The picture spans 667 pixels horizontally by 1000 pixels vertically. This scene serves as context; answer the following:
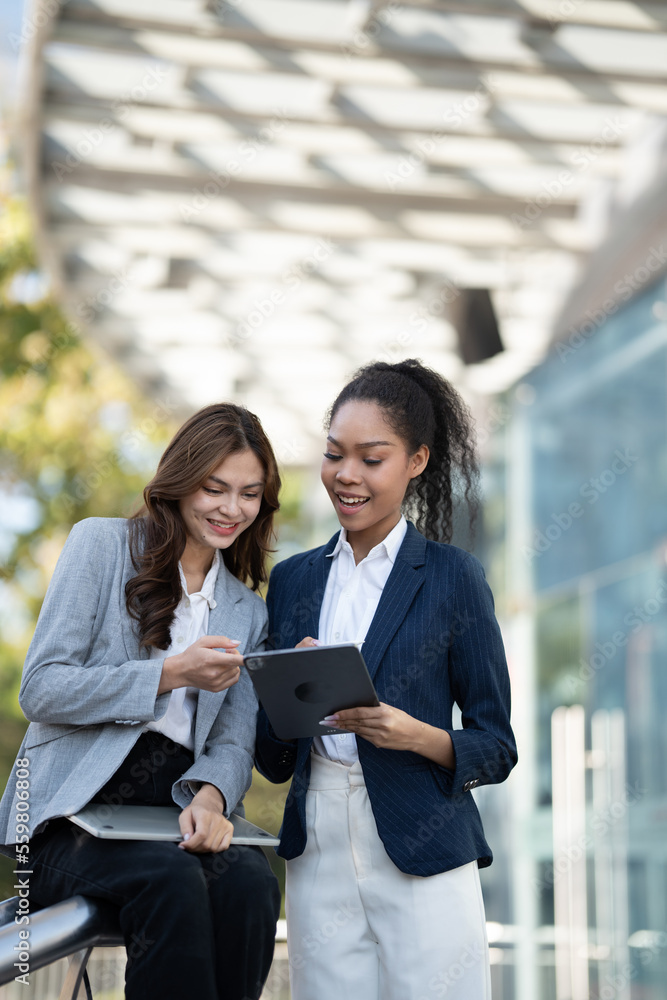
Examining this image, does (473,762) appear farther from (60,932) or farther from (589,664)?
(589,664)

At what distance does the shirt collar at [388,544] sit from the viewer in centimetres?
261

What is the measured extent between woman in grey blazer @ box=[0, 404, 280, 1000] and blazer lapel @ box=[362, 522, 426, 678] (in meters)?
0.31

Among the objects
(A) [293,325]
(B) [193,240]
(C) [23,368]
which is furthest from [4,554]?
(B) [193,240]

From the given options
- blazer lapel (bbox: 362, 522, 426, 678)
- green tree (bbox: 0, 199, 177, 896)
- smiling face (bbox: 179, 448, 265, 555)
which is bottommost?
blazer lapel (bbox: 362, 522, 426, 678)

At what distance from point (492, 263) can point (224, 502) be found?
5.84m

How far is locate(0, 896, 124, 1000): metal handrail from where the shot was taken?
200 centimetres

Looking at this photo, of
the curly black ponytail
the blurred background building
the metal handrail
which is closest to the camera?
the metal handrail

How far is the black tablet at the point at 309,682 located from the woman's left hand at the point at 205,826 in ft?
0.73

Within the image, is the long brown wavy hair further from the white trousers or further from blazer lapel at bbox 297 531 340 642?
the white trousers

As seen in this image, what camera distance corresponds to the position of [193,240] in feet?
24.9

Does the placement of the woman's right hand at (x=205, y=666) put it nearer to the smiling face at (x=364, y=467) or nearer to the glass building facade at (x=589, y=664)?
the smiling face at (x=364, y=467)

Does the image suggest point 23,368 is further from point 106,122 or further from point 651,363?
point 651,363

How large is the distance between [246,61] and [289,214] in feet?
5.23

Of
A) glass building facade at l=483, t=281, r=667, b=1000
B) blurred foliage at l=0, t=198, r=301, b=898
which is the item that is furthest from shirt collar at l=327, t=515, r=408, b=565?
blurred foliage at l=0, t=198, r=301, b=898
